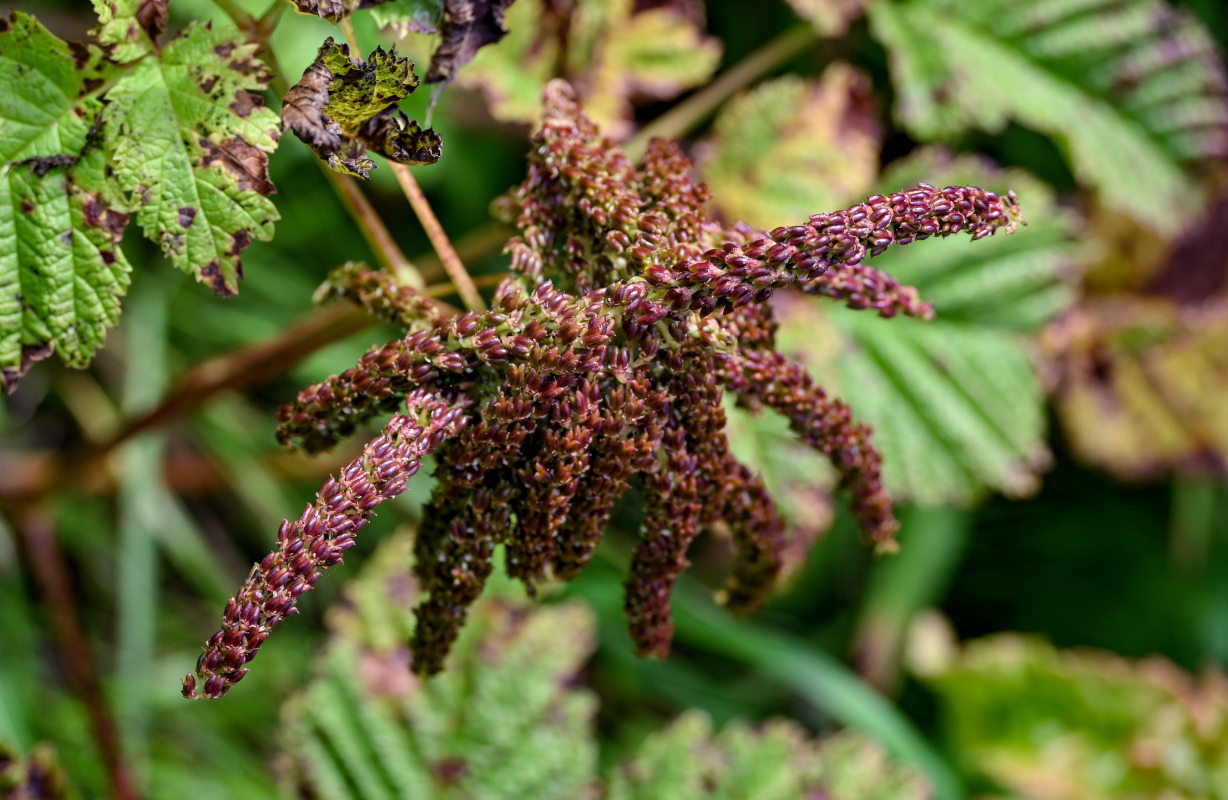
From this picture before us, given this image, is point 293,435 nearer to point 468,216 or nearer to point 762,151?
point 762,151

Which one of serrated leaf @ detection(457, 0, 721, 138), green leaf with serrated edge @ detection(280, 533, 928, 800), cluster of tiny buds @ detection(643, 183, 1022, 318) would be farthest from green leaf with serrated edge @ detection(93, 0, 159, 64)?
green leaf with serrated edge @ detection(280, 533, 928, 800)

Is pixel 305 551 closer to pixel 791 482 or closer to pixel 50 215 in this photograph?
pixel 50 215

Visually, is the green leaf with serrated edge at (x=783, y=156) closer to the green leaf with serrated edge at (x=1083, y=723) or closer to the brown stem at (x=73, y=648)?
the green leaf with serrated edge at (x=1083, y=723)

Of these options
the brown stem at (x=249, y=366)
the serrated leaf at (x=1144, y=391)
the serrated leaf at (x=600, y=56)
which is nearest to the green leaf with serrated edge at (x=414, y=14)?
the brown stem at (x=249, y=366)

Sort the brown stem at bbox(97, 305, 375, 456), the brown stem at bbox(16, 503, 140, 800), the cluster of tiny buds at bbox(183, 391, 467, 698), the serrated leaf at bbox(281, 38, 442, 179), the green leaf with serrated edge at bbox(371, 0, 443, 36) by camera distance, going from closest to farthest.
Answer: the cluster of tiny buds at bbox(183, 391, 467, 698)
the serrated leaf at bbox(281, 38, 442, 179)
the green leaf with serrated edge at bbox(371, 0, 443, 36)
the brown stem at bbox(97, 305, 375, 456)
the brown stem at bbox(16, 503, 140, 800)

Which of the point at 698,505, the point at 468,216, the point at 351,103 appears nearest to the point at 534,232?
the point at 351,103

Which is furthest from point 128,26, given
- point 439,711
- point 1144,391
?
point 1144,391

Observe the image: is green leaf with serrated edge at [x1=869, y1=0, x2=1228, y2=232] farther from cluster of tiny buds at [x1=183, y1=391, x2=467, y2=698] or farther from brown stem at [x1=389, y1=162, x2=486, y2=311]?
cluster of tiny buds at [x1=183, y1=391, x2=467, y2=698]
